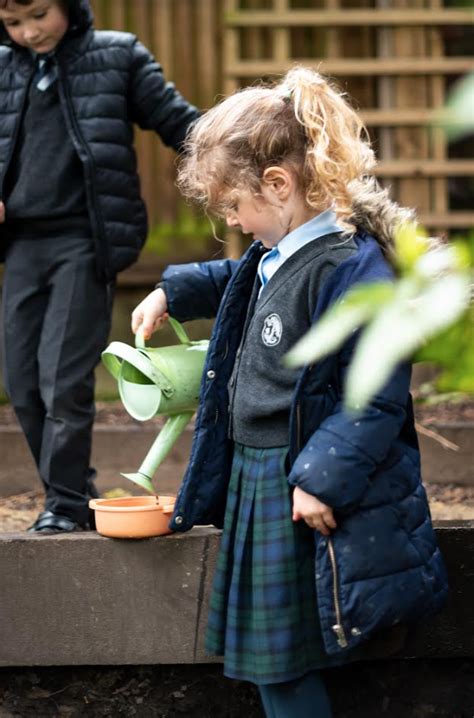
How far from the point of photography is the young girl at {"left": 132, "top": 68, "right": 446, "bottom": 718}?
201cm

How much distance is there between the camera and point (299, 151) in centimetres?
212

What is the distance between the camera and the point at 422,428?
3.88 meters

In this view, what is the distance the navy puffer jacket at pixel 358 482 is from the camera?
1966 millimetres

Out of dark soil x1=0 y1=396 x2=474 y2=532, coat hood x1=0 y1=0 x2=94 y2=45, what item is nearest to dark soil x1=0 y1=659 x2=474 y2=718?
dark soil x1=0 y1=396 x2=474 y2=532

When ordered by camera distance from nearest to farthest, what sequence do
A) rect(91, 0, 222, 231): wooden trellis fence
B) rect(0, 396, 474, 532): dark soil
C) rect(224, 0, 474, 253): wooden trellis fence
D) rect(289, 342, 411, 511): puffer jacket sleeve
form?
rect(289, 342, 411, 511): puffer jacket sleeve
rect(0, 396, 474, 532): dark soil
rect(224, 0, 474, 253): wooden trellis fence
rect(91, 0, 222, 231): wooden trellis fence

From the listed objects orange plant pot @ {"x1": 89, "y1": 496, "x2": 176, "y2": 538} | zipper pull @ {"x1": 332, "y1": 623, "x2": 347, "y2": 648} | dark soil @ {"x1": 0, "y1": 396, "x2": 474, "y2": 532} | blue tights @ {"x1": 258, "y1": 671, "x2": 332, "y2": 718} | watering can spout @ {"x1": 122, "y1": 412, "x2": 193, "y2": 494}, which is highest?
watering can spout @ {"x1": 122, "y1": 412, "x2": 193, "y2": 494}

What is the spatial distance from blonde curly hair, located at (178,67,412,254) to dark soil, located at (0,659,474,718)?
3.53ft

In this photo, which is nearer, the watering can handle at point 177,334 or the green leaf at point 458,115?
the green leaf at point 458,115

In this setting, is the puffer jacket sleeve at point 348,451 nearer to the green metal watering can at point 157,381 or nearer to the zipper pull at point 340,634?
the zipper pull at point 340,634

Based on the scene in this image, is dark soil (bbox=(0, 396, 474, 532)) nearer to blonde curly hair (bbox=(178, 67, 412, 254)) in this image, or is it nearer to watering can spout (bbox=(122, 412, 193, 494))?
watering can spout (bbox=(122, 412, 193, 494))

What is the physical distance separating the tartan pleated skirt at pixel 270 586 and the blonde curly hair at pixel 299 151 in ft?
1.50

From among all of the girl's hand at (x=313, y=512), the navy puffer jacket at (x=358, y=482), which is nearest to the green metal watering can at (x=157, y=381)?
the navy puffer jacket at (x=358, y=482)

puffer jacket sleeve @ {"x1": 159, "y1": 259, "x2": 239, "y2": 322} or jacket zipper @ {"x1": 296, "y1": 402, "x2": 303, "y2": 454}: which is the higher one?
puffer jacket sleeve @ {"x1": 159, "y1": 259, "x2": 239, "y2": 322}

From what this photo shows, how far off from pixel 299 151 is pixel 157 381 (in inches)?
22.0
